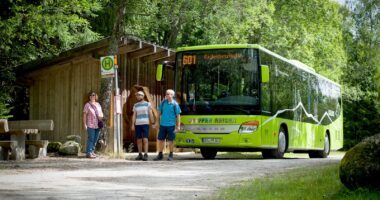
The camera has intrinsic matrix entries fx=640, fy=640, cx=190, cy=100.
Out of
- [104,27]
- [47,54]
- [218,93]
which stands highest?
[104,27]

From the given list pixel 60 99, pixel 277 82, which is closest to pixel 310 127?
pixel 277 82

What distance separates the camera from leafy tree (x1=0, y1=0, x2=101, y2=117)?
16469 mm

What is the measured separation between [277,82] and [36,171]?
906 centimetres

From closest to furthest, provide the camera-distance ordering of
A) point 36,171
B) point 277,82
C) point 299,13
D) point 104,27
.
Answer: point 36,171 → point 277,82 → point 104,27 → point 299,13

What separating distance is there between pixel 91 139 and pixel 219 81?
3.83m

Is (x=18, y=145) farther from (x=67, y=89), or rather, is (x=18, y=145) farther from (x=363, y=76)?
(x=363, y=76)

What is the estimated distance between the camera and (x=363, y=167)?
306 inches

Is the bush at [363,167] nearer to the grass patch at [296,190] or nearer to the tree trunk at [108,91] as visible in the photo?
the grass patch at [296,190]

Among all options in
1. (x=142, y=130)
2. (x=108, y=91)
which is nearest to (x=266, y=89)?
(x=142, y=130)

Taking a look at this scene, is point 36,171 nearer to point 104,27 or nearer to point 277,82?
point 277,82

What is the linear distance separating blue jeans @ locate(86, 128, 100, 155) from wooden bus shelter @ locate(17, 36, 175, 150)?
4226 mm

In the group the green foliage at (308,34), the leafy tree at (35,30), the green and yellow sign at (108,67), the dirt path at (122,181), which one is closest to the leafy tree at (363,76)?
the green foliage at (308,34)

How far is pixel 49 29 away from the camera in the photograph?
17281 millimetres

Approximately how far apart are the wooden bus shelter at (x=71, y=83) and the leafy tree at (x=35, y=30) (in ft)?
1.96
